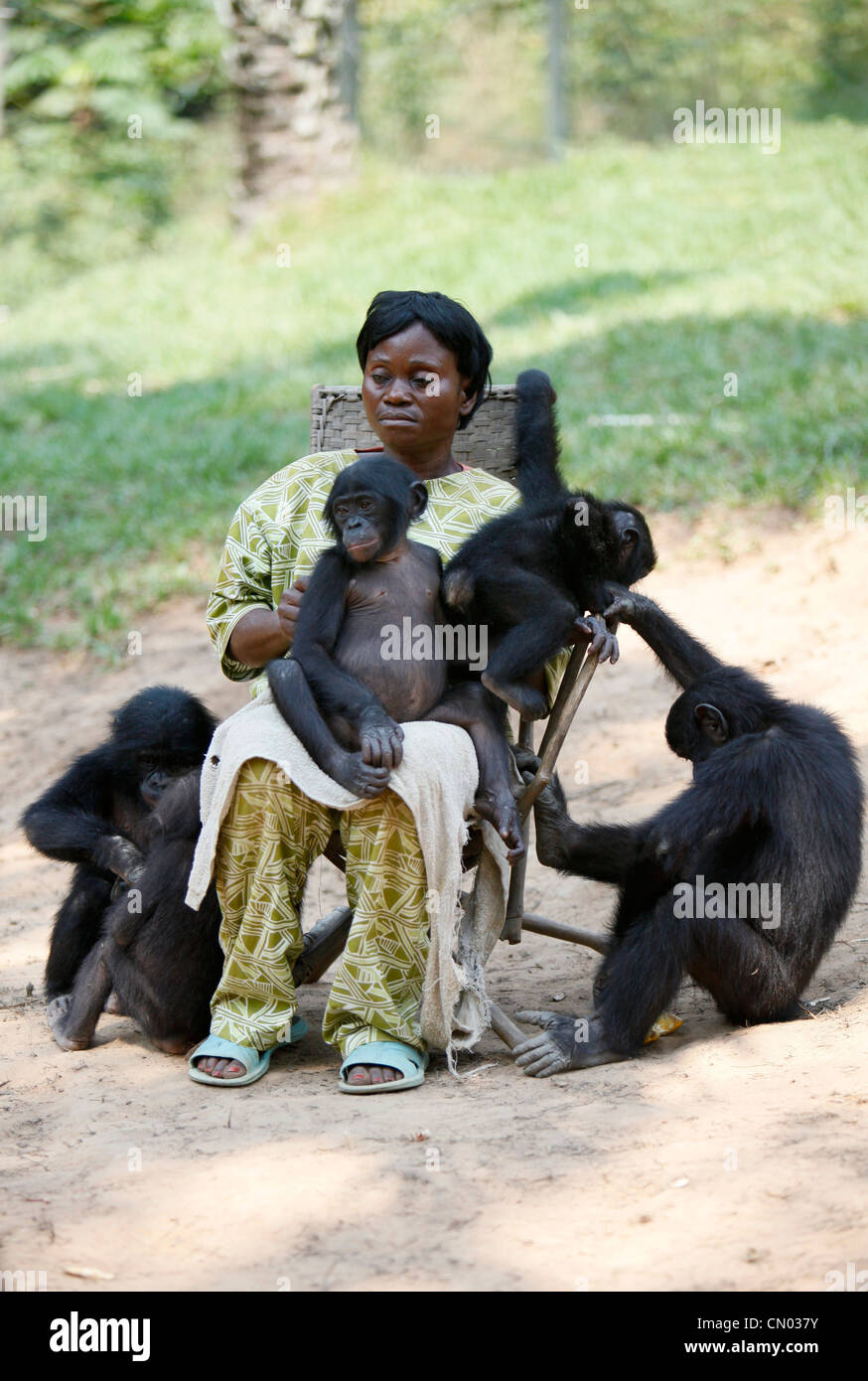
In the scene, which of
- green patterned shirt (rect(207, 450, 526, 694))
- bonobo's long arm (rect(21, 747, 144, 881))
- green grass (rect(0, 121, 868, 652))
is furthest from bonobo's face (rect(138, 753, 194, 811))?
green grass (rect(0, 121, 868, 652))

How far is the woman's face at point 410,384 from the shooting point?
4.17m

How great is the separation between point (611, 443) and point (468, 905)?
4890 mm

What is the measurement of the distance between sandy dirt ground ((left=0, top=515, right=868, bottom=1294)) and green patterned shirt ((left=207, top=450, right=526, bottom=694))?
1201 millimetres

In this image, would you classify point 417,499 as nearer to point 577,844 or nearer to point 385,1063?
point 577,844

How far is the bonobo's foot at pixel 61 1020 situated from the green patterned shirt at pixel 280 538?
44.5 inches

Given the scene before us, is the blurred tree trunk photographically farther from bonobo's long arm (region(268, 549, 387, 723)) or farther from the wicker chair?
bonobo's long arm (region(268, 549, 387, 723))

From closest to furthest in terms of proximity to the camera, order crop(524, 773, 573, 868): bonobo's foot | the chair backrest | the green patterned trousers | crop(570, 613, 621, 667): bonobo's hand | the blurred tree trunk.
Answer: the green patterned trousers → crop(570, 613, 621, 667): bonobo's hand → crop(524, 773, 573, 868): bonobo's foot → the chair backrest → the blurred tree trunk

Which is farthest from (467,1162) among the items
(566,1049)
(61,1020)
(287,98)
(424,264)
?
(287,98)

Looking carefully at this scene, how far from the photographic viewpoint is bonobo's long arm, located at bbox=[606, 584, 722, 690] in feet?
13.3

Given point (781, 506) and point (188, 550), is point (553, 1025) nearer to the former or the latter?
point (781, 506)

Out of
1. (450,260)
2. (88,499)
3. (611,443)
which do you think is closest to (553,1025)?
(611,443)

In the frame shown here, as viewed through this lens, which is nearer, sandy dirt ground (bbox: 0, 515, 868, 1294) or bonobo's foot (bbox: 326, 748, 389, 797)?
sandy dirt ground (bbox: 0, 515, 868, 1294)

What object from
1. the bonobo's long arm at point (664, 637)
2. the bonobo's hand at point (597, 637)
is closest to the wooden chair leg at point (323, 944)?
the bonobo's hand at point (597, 637)

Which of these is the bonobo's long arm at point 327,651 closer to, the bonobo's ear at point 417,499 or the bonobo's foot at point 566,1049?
the bonobo's ear at point 417,499
